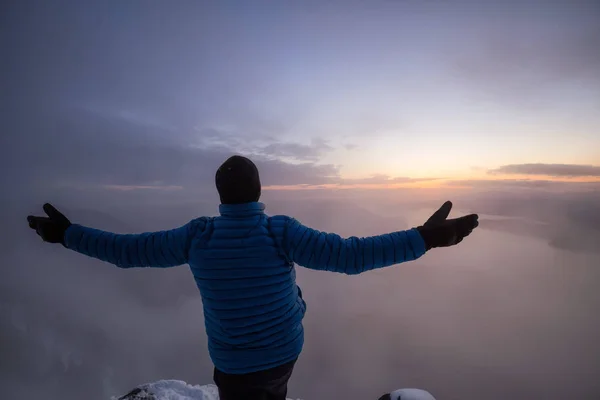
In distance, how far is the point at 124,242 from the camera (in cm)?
263

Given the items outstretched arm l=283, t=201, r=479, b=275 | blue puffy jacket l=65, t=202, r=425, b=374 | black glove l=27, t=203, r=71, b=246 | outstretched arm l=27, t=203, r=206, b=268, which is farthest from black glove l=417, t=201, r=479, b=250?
black glove l=27, t=203, r=71, b=246

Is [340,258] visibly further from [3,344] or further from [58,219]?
[3,344]

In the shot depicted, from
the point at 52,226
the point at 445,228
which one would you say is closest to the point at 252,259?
the point at 445,228

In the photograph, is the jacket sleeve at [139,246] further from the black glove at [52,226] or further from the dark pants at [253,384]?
the dark pants at [253,384]

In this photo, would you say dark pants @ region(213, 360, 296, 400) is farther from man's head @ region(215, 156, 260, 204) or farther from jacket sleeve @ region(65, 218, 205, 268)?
man's head @ region(215, 156, 260, 204)

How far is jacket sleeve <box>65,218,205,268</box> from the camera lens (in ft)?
8.24

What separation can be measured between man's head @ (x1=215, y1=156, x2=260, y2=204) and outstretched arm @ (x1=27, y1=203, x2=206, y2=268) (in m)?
0.37

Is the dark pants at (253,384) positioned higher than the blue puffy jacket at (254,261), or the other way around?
the blue puffy jacket at (254,261)

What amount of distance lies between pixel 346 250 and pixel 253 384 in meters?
1.40

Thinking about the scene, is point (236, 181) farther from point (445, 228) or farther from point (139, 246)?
point (445, 228)

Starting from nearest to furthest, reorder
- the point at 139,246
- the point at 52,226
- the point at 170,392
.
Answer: the point at 139,246
the point at 52,226
the point at 170,392

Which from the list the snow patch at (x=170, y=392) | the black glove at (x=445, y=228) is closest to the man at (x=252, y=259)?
the black glove at (x=445, y=228)

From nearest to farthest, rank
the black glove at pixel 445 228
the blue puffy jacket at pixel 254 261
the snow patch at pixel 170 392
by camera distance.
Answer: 1. the blue puffy jacket at pixel 254 261
2. the black glove at pixel 445 228
3. the snow patch at pixel 170 392

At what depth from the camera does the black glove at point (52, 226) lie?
281 centimetres
